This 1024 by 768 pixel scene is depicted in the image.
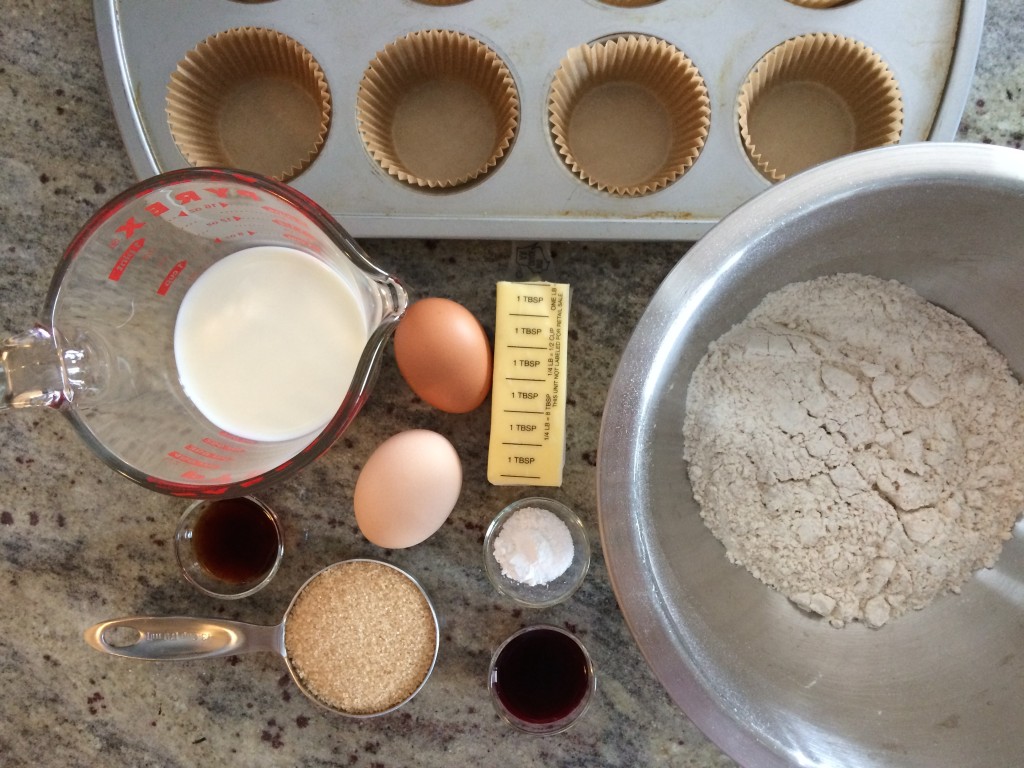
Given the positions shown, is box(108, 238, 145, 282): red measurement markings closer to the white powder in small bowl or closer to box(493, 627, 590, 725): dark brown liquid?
the white powder in small bowl

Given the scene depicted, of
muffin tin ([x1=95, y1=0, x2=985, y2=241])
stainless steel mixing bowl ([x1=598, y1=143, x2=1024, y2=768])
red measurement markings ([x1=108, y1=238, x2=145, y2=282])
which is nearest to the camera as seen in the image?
stainless steel mixing bowl ([x1=598, y1=143, x2=1024, y2=768])

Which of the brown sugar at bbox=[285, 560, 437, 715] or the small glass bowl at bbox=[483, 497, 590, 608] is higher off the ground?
the small glass bowl at bbox=[483, 497, 590, 608]

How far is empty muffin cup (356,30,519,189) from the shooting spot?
0.92 meters

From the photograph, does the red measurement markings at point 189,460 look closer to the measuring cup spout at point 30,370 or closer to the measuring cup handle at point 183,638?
the measuring cup spout at point 30,370

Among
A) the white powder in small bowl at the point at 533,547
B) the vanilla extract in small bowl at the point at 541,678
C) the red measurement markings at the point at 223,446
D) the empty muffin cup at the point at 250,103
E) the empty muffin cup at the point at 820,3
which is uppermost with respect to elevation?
the empty muffin cup at the point at 820,3

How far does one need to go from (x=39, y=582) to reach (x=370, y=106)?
78 centimetres

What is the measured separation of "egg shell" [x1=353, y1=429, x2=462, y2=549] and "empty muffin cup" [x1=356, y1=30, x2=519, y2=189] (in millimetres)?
327

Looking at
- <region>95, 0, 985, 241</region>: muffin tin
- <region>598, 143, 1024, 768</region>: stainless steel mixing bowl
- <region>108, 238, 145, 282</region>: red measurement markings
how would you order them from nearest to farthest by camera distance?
<region>598, 143, 1024, 768</region>: stainless steel mixing bowl
<region>108, 238, 145, 282</region>: red measurement markings
<region>95, 0, 985, 241</region>: muffin tin

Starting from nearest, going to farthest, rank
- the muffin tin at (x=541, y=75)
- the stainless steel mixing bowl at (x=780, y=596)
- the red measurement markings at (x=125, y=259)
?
the stainless steel mixing bowl at (x=780, y=596), the red measurement markings at (x=125, y=259), the muffin tin at (x=541, y=75)

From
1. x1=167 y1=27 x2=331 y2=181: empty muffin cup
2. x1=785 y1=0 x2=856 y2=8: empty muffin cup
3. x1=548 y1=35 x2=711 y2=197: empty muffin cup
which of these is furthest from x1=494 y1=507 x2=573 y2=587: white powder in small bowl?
x1=785 y1=0 x2=856 y2=8: empty muffin cup

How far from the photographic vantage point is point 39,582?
3.30 ft

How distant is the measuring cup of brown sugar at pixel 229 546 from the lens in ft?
3.15

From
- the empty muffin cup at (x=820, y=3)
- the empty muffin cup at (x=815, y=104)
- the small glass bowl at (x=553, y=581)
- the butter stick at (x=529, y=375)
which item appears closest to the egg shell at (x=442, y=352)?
the butter stick at (x=529, y=375)

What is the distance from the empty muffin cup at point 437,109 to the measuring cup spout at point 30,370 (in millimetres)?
425
